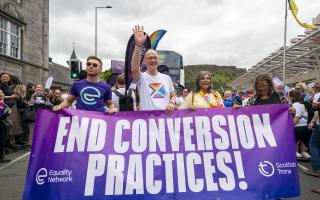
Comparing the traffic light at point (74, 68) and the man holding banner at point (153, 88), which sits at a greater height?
the traffic light at point (74, 68)

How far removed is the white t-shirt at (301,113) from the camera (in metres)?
7.95

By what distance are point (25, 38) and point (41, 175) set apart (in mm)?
24819

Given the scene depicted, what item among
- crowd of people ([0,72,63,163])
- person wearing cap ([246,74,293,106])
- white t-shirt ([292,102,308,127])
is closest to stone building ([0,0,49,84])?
crowd of people ([0,72,63,163])

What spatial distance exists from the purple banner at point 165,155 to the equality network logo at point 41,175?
0.03ft

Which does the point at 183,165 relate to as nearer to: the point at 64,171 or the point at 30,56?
the point at 64,171

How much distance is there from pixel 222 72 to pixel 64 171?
104201mm

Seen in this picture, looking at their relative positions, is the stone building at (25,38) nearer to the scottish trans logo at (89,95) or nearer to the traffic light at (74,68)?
the traffic light at (74,68)

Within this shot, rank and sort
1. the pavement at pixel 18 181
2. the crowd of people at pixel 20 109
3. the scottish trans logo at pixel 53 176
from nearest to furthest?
1. the scottish trans logo at pixel 53 176
2. the pavement at pixel 18 181
3. the crowd of people at pixel 20 109

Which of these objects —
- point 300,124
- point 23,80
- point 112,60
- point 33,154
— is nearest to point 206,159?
point 33,154

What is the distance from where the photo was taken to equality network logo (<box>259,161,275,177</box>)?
13.0 feet

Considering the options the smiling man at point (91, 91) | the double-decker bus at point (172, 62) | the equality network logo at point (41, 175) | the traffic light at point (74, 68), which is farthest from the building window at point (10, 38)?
the equality network logo at point (41, 175)

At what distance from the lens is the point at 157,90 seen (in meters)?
4.27

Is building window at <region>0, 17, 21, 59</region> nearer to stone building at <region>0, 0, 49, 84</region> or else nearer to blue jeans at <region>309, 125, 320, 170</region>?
stone building at <region>0, 0, 49, 84</region>

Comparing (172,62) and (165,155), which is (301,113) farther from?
(172,62)
